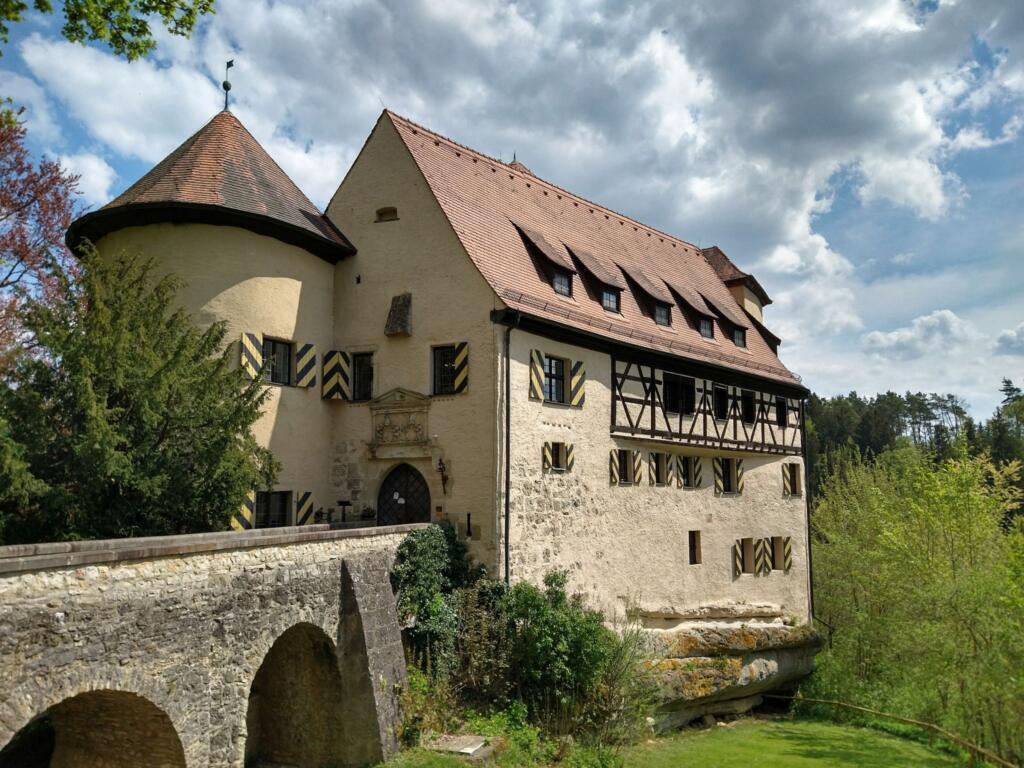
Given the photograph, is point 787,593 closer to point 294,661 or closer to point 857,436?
point 294,661

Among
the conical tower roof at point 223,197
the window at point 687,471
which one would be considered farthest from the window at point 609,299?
the conical tower roof at point 223,197

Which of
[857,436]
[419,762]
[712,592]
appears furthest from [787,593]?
[857,436]

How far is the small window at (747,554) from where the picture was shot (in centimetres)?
2242

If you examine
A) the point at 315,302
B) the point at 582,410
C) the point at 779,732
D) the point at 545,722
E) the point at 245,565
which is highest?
the point at 315,302

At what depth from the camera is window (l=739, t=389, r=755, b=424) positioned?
22594mm

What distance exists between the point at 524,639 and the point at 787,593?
40.9ft

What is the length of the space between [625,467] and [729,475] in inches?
205

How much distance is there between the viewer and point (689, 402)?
20531 mm

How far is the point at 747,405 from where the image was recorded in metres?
22.9

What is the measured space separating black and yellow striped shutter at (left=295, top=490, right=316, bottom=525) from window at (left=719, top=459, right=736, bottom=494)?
11.4m

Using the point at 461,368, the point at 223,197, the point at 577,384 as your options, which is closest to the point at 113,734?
the point at 461,368

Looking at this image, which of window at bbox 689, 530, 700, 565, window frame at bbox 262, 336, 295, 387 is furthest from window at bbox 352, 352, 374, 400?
window at bbox 689, 530, 700, 565

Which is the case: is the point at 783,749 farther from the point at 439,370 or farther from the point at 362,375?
the point at 362,375

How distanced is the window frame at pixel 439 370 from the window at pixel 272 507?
338 cm
